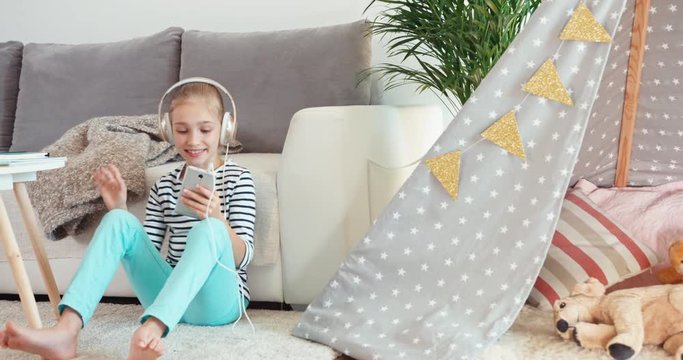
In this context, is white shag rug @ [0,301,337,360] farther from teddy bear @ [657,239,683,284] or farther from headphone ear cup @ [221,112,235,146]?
teddy bear @ [657,239,683,284]

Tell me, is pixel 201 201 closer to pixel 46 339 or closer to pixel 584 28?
pixel 46 339

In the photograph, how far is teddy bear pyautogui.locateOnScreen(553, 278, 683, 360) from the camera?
1.28 meters

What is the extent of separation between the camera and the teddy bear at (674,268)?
55.7 inches

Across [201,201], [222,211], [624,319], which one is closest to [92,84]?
[222,211]

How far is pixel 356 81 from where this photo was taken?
2018 millimetres

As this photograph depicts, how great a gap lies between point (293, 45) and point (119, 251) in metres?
1.00

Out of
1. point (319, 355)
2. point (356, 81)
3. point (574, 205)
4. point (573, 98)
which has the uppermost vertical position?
point (573, 98)

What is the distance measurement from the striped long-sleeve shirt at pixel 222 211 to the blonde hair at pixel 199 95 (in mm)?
128

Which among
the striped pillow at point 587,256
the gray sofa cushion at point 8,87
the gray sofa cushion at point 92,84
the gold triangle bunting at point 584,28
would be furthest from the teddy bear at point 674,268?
→ the gray sofa cushion at point 8,87

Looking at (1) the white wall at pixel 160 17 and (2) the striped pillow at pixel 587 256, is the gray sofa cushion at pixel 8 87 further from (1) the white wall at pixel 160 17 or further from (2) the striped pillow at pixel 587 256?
(2) the striped pillow at pixel 587 256

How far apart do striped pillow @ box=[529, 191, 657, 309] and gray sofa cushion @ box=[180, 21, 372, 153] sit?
2.41 ft

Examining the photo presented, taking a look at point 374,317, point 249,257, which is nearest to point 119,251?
point 249,257

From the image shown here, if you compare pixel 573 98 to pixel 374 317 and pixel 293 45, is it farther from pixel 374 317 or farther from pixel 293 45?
pixel 293 45

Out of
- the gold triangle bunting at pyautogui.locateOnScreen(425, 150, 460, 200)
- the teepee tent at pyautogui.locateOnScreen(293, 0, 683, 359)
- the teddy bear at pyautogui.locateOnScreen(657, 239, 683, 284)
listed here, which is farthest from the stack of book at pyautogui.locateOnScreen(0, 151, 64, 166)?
the teddy bear at pyautogui.locateOnScreen(657, 239, 683, 284)
